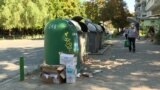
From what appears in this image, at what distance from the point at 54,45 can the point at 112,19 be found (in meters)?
67.7

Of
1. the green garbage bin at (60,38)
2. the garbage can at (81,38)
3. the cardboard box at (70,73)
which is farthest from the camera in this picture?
the garbage can at (81,38)

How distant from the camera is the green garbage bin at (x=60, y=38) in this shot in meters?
12.4

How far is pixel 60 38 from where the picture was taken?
12430mm

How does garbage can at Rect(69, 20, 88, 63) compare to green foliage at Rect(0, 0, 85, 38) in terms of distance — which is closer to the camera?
garbage can at Rect(69, 20, 88, 63)

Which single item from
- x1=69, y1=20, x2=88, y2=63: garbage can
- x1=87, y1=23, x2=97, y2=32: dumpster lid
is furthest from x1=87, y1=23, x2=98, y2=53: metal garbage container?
x1=69, y1=20, x2=88, y2=63: garbage can

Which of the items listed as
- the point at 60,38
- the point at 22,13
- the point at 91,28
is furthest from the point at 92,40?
the point at 22,13

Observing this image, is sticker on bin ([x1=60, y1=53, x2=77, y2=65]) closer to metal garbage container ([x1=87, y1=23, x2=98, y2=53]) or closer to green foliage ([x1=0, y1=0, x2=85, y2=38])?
metal garbage container ([x1=87, y1=23, x2=98, y2=53])

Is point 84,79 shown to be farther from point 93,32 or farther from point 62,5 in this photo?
point 62,5

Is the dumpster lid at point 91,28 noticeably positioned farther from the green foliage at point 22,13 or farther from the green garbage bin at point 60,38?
the green foliage at point 22,13

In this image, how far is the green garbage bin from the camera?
12422 millimetres

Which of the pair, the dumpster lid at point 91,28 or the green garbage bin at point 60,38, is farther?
the dumpster lid at point 91,28

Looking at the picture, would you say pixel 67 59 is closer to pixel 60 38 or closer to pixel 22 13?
pixel 60 38

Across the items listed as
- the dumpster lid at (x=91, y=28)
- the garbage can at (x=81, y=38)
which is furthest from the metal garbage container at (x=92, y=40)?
the garbage can at (x=81, y=38)

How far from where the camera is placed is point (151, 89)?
420 inches
